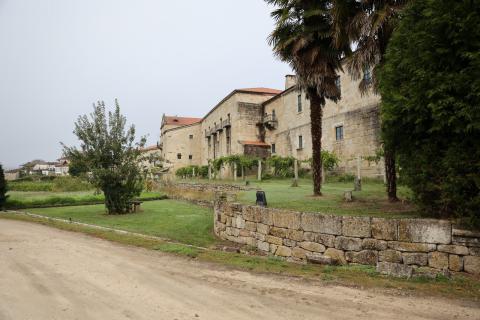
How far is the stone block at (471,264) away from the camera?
5.59 metres

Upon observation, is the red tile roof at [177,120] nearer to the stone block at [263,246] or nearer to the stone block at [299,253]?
the stone block at [263,246]

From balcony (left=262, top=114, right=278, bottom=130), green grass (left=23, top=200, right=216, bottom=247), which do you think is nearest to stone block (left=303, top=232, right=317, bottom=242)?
green grass (left=23, top=200, right=216, bottom=247)

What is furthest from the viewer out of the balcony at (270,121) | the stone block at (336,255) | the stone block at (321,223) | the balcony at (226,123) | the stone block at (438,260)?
the balcony at (226,123)

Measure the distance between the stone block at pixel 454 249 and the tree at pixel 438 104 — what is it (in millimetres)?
546

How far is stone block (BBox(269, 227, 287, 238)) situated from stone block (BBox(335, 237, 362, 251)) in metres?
1.55

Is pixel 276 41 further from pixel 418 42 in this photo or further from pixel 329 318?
pixel 329 318

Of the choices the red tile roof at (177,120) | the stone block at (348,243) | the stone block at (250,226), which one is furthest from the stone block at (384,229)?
the red tile roof at (177,120)

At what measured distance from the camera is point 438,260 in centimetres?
595

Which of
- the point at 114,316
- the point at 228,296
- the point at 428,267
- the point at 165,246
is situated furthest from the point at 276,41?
the point at 114,316

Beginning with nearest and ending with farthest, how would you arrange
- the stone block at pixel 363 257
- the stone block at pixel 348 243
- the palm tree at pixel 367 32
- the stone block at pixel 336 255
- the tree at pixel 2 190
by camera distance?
1. the stone block at pixel 363 257
2. the stone block at pixel 348 243
3. the stone block at pixel 336 255
4. the palm tree at pixel 367 32
5. the tree at pixel 2 190

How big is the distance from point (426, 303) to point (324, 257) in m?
2.53

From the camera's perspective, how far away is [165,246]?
27.6 ft

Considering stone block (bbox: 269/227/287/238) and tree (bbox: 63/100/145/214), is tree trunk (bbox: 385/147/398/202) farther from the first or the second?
tree (bbox: 63/100/145/214)

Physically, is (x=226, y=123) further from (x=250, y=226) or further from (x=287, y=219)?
(x=287, y=219)
